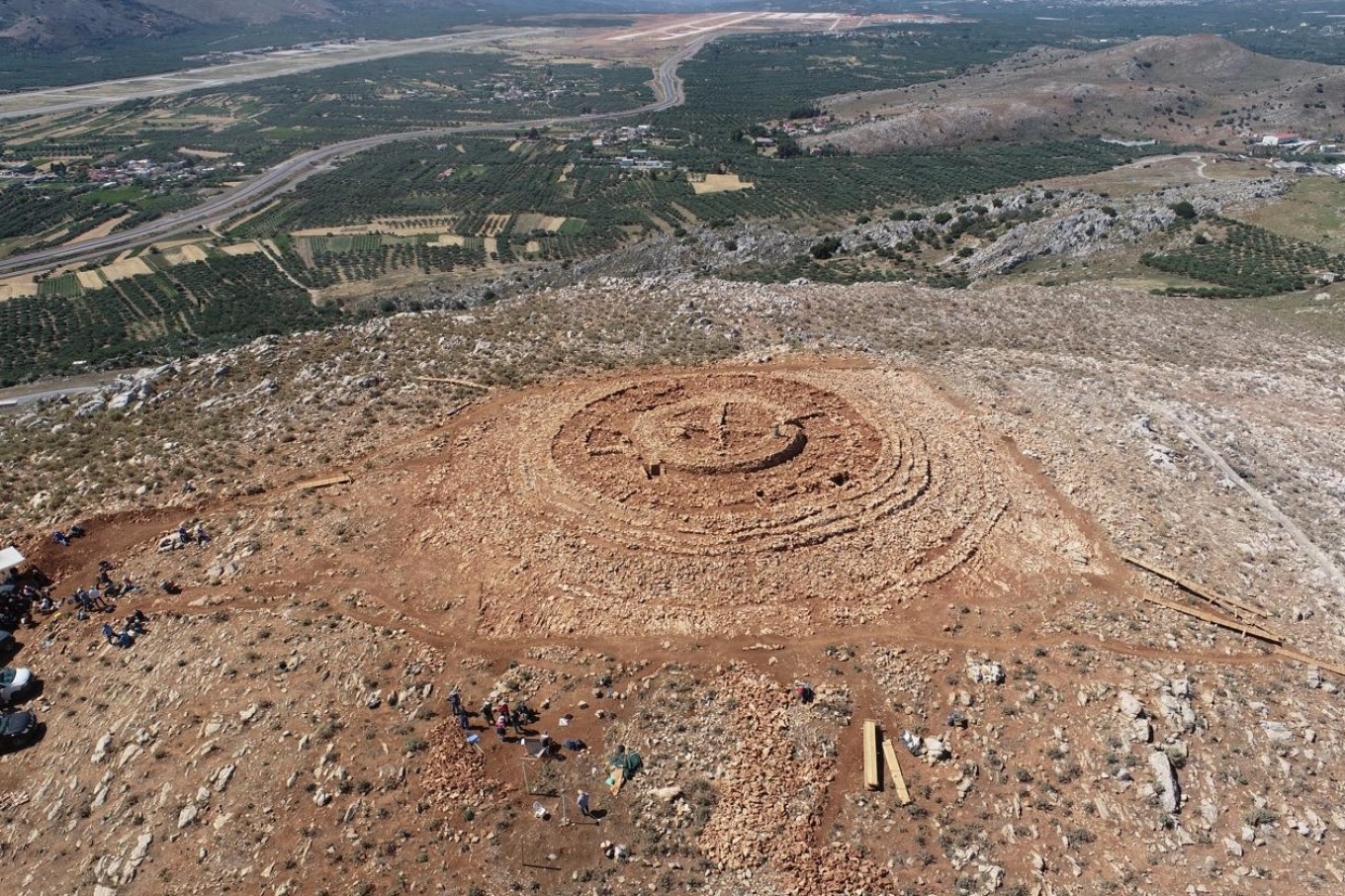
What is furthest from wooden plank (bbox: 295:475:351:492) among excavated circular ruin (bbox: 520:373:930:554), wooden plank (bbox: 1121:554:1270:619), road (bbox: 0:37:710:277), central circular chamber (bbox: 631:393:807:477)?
road (bbox: 0:37:710:277)

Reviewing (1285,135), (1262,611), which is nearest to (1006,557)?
(1262,611)

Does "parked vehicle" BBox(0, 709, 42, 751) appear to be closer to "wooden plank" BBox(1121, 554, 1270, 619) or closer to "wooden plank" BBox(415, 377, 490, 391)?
"wooden plank" BBox(415, 377, 490, 391)

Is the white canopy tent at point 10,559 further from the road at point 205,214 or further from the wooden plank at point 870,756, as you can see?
the road at point 205,214

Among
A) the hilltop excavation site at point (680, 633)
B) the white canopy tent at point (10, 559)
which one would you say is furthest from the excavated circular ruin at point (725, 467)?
the white canopy tent at point (10, 559)

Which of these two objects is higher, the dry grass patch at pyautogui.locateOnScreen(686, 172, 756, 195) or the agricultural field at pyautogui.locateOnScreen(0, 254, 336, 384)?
the dry grass patch at pyautogui.locateOnScreen(686, 172, 756, 195)

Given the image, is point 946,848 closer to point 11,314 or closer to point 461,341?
point 461,341
